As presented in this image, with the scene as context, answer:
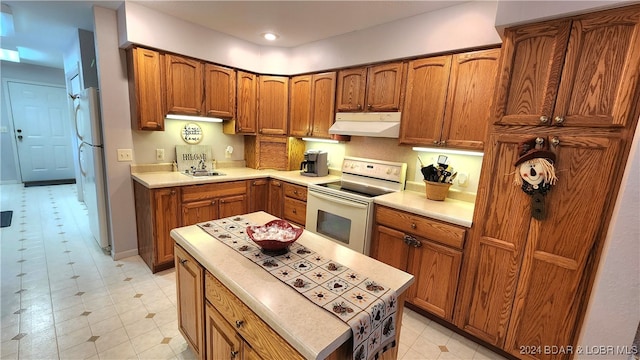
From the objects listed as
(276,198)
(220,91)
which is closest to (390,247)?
(276,198)

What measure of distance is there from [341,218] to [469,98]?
145 cm

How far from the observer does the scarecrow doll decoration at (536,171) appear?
1463mm

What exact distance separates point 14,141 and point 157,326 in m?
6.17

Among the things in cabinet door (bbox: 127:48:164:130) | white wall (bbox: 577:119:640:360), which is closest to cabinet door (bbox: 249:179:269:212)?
cabinet door (bbox: 127:48:164:130)

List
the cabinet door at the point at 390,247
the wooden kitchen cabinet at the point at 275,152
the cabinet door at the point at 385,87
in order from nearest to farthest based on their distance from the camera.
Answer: the cabinet door at the point at 390,247 < the cabinet door at the point at 385,87 < the wooden kitchen cabinet at the point at 275,152

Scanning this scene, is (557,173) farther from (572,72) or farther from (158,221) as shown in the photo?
(158,221)

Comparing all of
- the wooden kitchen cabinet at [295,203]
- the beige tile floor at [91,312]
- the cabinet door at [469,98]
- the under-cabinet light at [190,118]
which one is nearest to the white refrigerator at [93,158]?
the beige tile floor at [91,312]

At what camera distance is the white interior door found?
5.26 metres

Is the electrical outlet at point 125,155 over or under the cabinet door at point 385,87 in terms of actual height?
under

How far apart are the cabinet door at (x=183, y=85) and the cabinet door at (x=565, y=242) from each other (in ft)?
9.80

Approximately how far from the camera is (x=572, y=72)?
143 centimetres

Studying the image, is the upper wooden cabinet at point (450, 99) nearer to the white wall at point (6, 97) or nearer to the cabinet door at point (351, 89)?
the cabinet door at point (351, 89)

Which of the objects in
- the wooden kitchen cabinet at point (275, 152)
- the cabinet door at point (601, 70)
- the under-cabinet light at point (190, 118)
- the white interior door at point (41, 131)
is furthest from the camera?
the white interior door at point (41, 131)

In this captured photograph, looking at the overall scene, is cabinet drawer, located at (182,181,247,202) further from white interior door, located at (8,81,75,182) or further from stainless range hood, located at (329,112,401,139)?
white interior door, located at (8,81,75,182)
